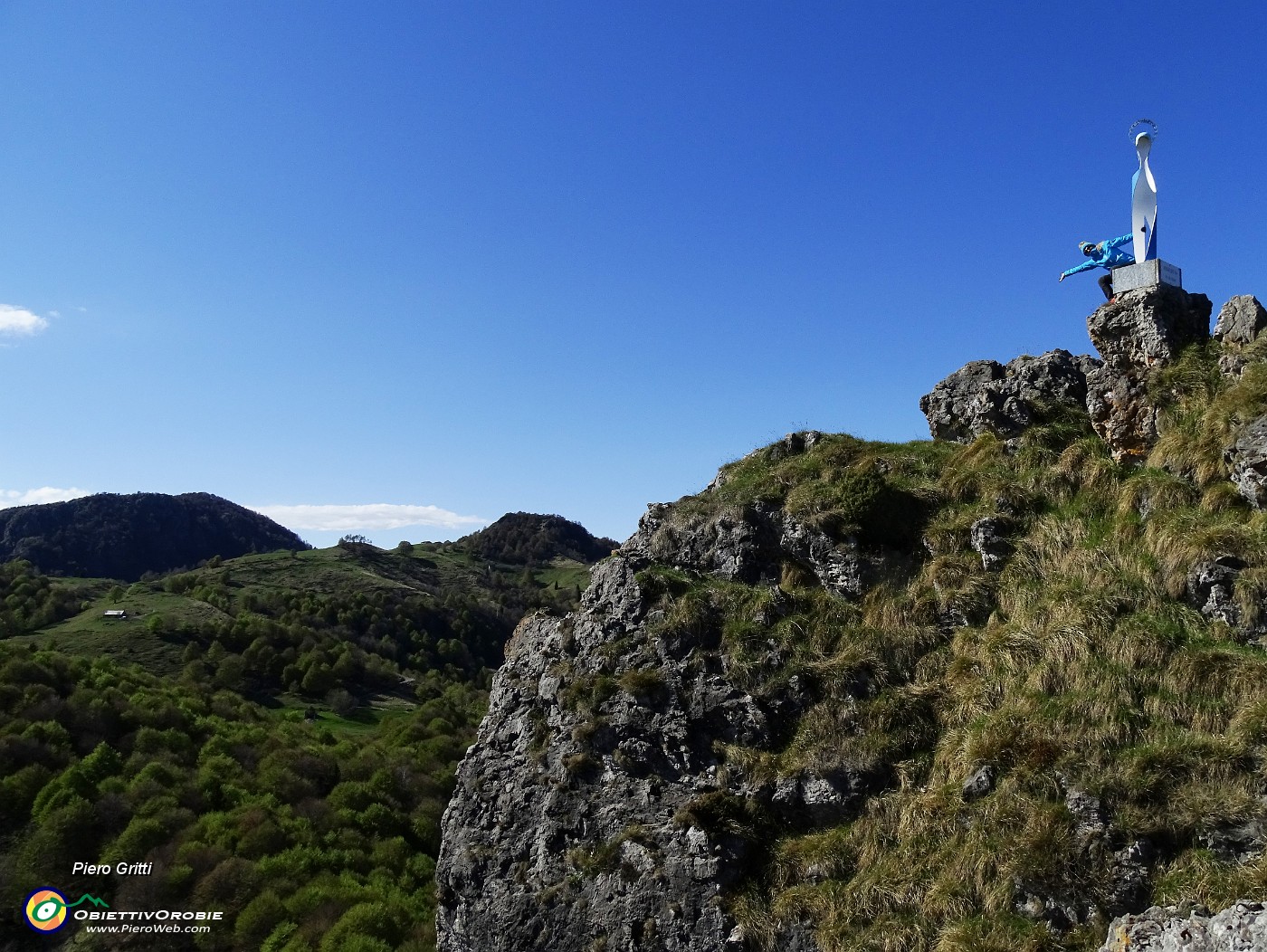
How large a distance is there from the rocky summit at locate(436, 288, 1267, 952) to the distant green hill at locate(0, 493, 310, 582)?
16030 centimetres

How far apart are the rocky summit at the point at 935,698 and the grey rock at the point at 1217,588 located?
1.2 inches

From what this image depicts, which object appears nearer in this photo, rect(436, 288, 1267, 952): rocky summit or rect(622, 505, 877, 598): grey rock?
rect(436, 288, 1267, 952): rocky summit

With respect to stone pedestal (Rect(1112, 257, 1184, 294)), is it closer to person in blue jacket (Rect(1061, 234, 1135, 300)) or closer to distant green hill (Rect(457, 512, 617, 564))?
person in blue jacket (Rect(1061, 234, 1135, 300))

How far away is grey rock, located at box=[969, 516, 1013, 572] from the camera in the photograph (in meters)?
12.6

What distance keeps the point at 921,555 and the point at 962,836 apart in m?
5.33

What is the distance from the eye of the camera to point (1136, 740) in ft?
29.8

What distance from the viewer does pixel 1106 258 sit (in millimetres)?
14297

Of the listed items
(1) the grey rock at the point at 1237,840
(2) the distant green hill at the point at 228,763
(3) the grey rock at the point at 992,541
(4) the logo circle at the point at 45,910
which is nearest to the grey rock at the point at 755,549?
(3) the grey rock at the point at 992,541

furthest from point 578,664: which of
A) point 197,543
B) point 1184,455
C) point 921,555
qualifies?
point 197,543

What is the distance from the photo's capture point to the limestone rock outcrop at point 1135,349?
12953 mm

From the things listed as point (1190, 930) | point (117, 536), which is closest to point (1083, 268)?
point (1190, 930)

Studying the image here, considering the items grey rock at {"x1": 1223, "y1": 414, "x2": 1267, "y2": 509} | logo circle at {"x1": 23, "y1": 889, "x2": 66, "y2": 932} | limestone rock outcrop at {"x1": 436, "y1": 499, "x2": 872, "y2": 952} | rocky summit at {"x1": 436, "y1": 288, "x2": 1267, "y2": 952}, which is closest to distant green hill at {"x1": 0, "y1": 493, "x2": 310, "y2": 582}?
logo circle at {"x1": 23, "y1": 889, "x2": 66, "y2": 932}

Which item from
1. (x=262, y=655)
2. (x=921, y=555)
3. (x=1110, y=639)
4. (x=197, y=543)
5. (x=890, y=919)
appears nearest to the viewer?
(x=890, y=919)

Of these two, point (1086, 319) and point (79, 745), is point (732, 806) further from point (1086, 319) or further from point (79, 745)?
point (79, 745)
